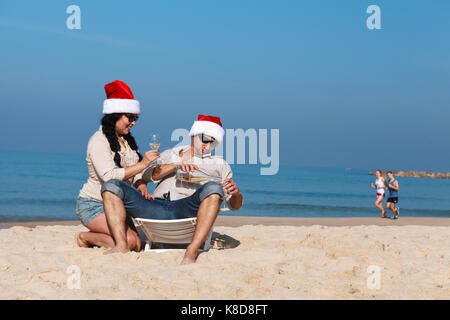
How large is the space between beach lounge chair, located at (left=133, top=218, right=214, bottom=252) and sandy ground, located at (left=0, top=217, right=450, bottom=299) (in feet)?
0.48

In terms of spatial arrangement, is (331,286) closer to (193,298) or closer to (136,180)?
(193,298)

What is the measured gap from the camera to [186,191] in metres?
4.42

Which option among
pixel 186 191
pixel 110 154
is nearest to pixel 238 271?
pixel 186 191

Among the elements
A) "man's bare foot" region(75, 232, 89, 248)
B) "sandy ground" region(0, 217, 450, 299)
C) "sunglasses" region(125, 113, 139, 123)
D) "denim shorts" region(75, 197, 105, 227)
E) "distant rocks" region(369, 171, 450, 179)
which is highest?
"sunglasses" region(125, 113, 139, 123)

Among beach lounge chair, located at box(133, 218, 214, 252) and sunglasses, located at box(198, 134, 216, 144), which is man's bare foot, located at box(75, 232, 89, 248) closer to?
beach lounge chair, located at box(133, 218, 214, 252)

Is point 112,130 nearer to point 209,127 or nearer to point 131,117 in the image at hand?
point 131,117

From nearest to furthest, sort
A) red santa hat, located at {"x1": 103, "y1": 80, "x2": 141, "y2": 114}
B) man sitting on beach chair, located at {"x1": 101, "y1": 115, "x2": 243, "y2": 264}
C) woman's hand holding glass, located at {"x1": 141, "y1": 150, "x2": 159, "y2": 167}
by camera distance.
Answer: woman's hand holding glass, located at {"x1": 141, "y1": 150, "x2": 159, "y2": 167} < man sitting on beach chair, located at {"x1": 101, "y1": 115, "x2": 243, "y2": 264} < red santa hat, located at {"x1": 103, "y1": 80, "x2": 141, "y2": 114}

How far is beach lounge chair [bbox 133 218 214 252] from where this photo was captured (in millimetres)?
4238

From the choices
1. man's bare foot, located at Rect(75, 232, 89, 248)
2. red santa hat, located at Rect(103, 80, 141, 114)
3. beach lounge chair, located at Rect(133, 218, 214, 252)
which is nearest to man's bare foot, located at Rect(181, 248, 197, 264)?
beach lounge chair, located at Rect(133, 218, 214, 252)

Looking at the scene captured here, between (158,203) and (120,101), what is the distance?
0.95 m

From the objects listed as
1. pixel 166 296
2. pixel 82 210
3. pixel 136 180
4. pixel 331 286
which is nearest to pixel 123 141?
pixel 136 180

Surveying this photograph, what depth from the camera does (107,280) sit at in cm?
350

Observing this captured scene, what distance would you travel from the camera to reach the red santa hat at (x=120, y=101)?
436 cm
